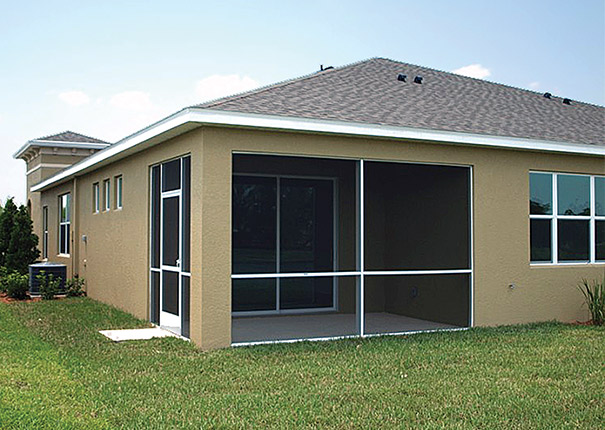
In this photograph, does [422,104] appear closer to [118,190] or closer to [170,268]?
[170,268]

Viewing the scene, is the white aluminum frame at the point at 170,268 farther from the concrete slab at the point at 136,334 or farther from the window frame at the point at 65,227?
the window frame at the point at 65,227

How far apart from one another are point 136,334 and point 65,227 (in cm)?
980

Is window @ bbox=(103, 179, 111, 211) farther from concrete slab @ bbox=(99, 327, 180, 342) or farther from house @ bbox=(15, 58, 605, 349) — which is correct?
concrete slab @ bbox=(99, 327, 180, 342)

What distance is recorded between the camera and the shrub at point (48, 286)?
1451cm

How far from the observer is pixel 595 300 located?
1066 centimetres

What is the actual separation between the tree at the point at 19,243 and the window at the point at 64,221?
0.87m

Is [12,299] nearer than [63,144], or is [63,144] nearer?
[12,299]

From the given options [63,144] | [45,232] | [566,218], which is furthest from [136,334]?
[63,144]

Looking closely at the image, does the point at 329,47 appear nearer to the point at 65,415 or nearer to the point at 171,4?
the point at 171,4

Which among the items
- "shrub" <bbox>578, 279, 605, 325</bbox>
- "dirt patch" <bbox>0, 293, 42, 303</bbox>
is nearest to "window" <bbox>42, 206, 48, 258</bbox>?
"dirt patch" <bbox>0, 293, 42, 303</bbox>

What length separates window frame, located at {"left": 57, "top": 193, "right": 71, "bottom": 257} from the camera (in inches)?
702

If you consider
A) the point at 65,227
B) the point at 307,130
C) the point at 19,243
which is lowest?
the point at 19,243

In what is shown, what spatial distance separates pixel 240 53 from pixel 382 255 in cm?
761

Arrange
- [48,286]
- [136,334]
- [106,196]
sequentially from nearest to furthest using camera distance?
[136,334] → [106,196] → [48,286]
